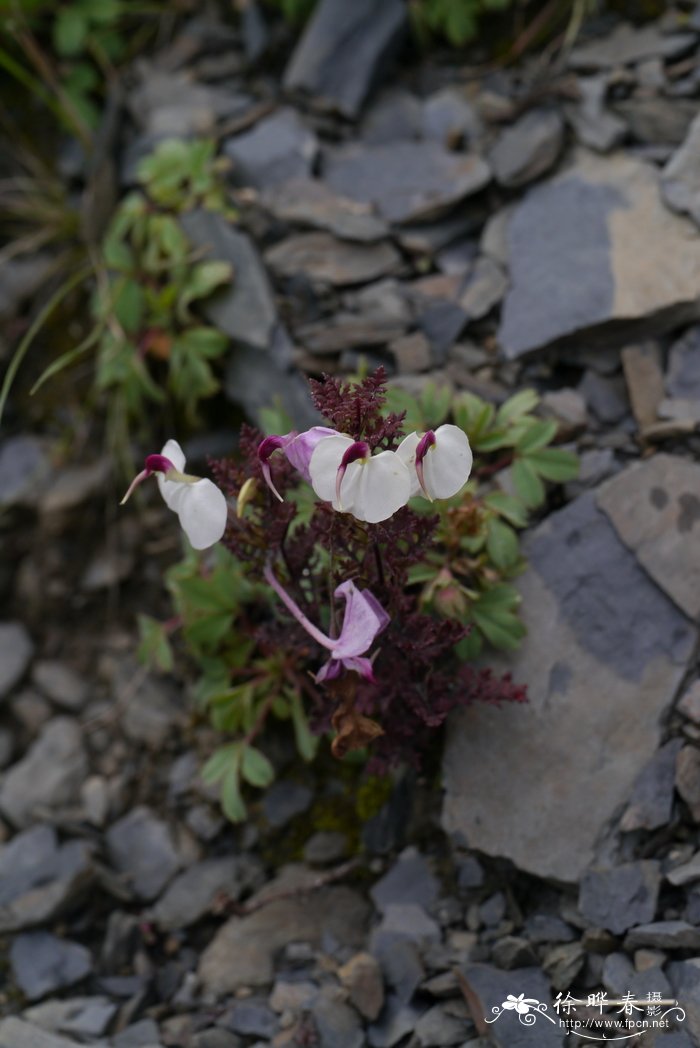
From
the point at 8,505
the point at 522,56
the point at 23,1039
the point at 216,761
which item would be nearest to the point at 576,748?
the point at 216,761

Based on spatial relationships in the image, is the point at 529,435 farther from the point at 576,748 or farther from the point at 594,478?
the point at 576,748

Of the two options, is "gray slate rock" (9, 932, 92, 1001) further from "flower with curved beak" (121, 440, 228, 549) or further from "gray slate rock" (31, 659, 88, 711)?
"flower with curved beak" (121, 440, 228, 549)

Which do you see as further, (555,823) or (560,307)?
(560,307)

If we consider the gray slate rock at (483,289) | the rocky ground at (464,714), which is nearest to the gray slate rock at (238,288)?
the rocky ground at (464,714)

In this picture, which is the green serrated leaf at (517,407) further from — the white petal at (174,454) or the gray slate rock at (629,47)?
the gray slate rock at (629,47)

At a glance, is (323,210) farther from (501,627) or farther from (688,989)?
(688,989)

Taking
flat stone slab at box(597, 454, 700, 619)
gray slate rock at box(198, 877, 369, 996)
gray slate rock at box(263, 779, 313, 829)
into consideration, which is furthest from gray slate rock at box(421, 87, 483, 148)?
gray slate rock at box(198, 877, 369, 996)

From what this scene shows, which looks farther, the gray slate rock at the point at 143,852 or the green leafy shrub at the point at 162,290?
the green leafy shrub at the point at 162,290
